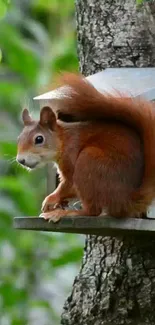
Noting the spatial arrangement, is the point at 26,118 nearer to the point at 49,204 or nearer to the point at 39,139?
the point at 39,139

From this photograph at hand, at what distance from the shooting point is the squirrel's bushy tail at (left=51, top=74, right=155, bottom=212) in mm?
3234

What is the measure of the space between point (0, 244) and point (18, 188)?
236mm

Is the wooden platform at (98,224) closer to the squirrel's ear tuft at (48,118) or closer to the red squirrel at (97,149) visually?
the red squirrel at (97,149)

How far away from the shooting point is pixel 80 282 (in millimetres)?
3812

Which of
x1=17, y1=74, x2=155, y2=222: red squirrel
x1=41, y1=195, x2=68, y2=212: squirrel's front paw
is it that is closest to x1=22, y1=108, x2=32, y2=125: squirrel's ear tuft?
x1=17, y1=74, x2=155, y2=222: red squirrel

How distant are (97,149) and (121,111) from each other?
128 mm

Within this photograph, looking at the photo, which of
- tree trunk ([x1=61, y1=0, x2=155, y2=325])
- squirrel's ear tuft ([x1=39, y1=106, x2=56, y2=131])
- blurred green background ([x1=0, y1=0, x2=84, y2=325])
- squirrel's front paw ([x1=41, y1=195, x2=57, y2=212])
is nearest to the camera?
squirrel's ear tuft ([x1=39, y1=106, x2=56, y2=131])

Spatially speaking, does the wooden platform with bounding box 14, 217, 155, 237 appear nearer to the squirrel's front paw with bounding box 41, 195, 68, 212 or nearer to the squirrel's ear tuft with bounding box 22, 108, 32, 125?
the squirrel's front paw with bounding box 41, 195, 68, 212

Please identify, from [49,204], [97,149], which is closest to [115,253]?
[49,204]

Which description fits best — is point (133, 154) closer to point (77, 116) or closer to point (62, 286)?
point (77, 116)

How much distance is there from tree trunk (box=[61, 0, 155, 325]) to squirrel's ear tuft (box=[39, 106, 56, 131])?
54cm

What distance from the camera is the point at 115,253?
12.3 feet

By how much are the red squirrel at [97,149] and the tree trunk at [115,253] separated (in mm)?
437

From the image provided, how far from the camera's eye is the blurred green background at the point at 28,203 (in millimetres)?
4387
